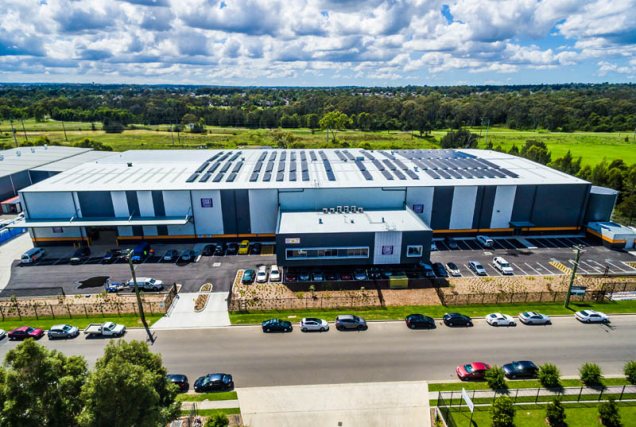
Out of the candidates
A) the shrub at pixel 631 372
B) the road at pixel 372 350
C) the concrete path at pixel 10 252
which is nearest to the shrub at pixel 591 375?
the road at pixel 372 350

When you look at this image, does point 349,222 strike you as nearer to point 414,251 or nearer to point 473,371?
point 414,251

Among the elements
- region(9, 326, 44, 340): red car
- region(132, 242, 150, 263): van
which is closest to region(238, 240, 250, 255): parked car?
region(132, 242, 150, 263): van

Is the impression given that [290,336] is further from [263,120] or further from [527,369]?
[263,120]

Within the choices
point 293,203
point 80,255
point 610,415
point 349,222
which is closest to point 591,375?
point 610,415

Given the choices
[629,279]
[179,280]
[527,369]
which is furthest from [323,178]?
[629,279]

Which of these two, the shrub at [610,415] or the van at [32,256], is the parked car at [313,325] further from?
the van at [32,256]

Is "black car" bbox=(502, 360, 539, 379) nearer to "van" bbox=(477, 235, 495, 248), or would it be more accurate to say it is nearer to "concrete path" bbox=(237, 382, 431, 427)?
"concrete path" bbox=(237, 382, 431, 427)

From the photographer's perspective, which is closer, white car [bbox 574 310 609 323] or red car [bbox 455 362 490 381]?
red car [bbox 455 362 490 381]
